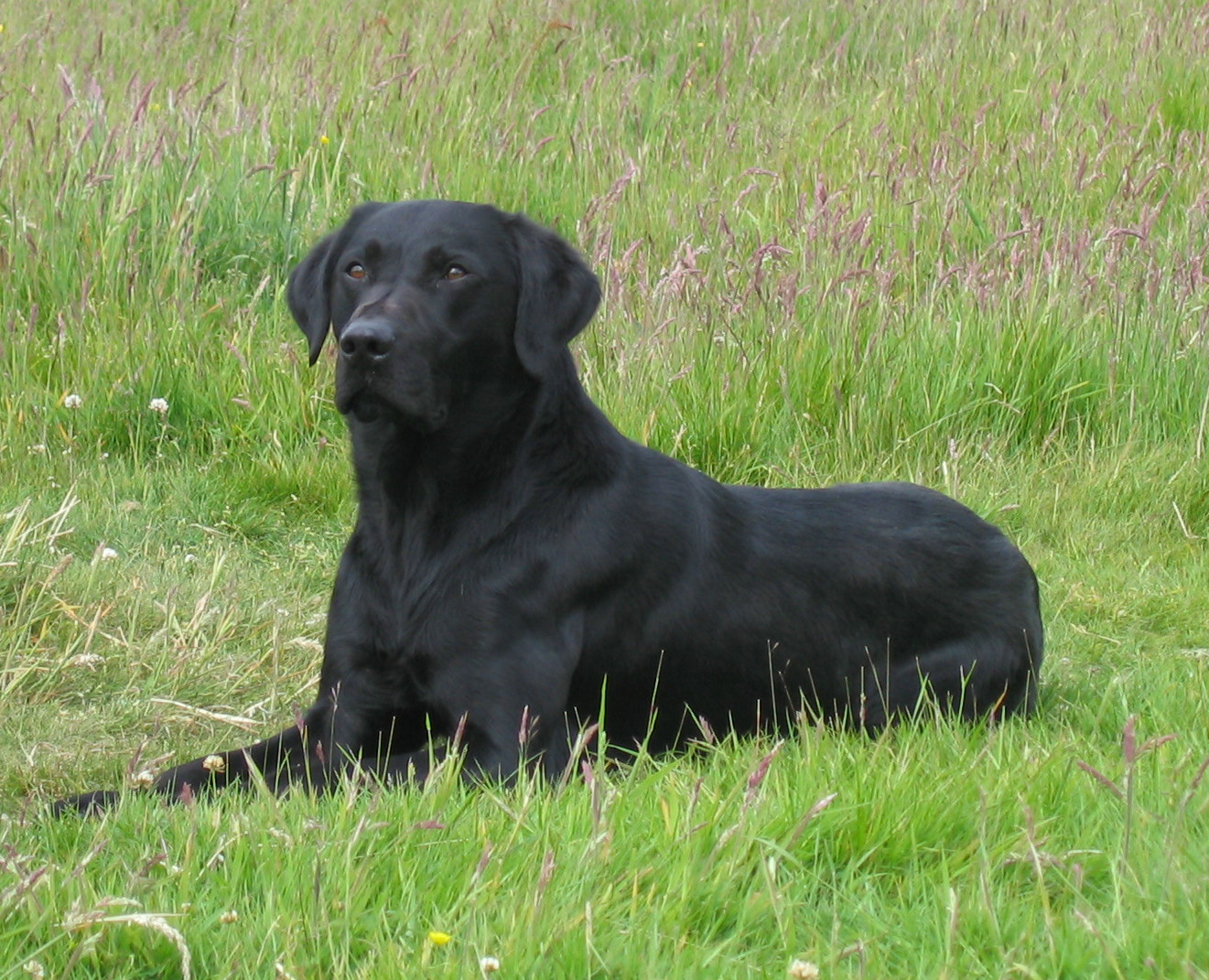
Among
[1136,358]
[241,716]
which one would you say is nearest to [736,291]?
[1136,358]

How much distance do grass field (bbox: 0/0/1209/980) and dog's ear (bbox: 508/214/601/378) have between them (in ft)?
2.86

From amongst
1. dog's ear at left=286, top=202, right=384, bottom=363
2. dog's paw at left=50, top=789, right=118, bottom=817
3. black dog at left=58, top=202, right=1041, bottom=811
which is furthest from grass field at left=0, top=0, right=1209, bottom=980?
dog's ear at left=286, top=202, right=384, bottom=363

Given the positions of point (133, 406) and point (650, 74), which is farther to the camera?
point (650, 74)

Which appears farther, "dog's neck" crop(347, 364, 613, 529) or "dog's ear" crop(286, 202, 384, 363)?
"dog's ear" crop(286, 202, 384, 363)

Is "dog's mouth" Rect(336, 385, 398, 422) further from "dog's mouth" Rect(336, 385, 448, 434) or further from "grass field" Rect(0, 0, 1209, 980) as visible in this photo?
"grass field" Rect(0, 0, 1209, 980)

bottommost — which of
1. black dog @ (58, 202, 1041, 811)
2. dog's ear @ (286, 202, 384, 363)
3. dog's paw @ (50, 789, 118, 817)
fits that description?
dog's paw @ (50, 789, 118, 817)

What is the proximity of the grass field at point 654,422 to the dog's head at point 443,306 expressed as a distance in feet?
2.68

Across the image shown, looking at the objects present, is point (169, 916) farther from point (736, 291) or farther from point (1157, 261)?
point (1157, 261)

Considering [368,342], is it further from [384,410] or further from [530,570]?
[530,570]

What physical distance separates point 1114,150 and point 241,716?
461cm

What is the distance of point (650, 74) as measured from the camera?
762 centimetres

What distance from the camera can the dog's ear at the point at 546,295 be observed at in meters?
3.05

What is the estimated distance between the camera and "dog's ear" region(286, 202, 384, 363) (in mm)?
3320

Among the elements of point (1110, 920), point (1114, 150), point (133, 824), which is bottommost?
point (133, 824)
